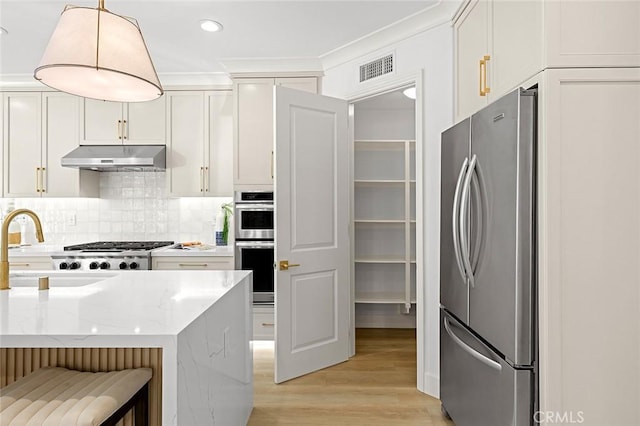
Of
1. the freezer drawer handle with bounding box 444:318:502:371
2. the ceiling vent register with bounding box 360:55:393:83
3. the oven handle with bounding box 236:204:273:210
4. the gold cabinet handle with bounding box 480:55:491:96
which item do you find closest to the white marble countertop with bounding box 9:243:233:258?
the oven handle with bounding box 236:204:273:210

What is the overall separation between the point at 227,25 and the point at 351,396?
280 centimetres

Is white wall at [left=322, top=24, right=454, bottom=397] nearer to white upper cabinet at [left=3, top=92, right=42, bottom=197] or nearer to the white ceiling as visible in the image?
the white ceiling

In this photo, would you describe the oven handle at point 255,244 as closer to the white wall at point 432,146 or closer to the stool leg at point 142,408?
the white wall at point 432,146

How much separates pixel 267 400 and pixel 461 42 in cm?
263

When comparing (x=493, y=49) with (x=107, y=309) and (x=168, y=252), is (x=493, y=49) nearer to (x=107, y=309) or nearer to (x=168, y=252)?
(x=107, y=309)

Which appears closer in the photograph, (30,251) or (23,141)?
(30,251)

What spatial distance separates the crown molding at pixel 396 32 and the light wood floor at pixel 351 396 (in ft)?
8.34

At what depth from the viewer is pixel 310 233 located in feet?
10.5

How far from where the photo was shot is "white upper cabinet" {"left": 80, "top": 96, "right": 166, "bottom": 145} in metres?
4.15

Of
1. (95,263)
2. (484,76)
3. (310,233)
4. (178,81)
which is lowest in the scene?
(95,263)

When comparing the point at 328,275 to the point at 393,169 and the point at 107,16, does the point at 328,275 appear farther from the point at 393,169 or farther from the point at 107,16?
A: the point at 107,16

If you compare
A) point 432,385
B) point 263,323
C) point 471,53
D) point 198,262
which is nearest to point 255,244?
point 198,262

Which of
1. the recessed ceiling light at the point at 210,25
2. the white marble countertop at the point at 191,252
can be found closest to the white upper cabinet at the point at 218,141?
the white marble countertop at the point at 191,252

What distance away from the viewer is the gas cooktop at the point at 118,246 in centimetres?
384
